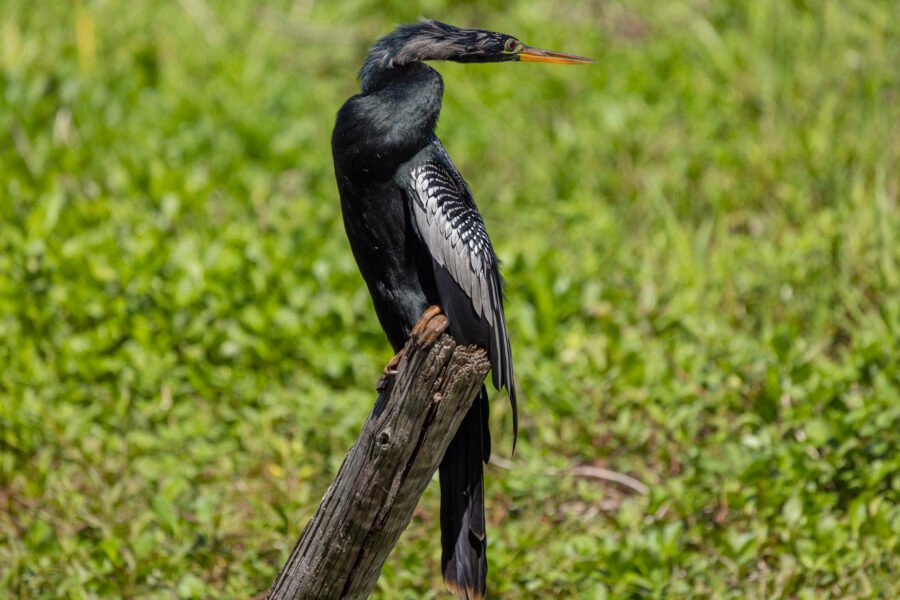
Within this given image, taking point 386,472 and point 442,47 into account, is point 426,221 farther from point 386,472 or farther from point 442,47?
point 386,472

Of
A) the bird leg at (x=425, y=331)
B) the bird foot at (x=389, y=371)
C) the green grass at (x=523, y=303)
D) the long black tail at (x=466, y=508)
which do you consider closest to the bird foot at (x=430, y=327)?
the bird leg at (x=425, y=331)

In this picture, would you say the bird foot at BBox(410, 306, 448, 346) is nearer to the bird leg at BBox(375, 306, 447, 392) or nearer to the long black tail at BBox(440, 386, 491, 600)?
the bird leg at BBox(375, 306, 447, 392)

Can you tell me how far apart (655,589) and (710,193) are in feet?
9.14

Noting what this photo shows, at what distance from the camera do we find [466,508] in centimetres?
294

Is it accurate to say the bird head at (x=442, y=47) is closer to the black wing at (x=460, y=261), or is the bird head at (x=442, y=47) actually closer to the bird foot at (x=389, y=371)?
the black wing at (x=460, y=261)

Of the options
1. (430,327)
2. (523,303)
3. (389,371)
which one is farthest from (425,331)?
(523,303)

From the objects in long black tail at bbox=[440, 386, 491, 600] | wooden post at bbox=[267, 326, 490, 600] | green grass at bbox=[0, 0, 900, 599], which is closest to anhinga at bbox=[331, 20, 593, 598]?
long black tail at bbox=[440, 386, 491, 600]

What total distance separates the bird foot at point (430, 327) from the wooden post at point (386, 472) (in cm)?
1

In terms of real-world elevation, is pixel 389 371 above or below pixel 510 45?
below

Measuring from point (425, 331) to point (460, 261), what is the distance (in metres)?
0.31

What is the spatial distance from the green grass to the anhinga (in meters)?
0.72

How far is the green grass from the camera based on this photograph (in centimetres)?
363

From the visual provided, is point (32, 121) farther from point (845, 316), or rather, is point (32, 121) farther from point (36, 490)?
point (845, 316)

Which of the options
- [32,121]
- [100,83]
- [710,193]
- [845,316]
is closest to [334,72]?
[100,83]
